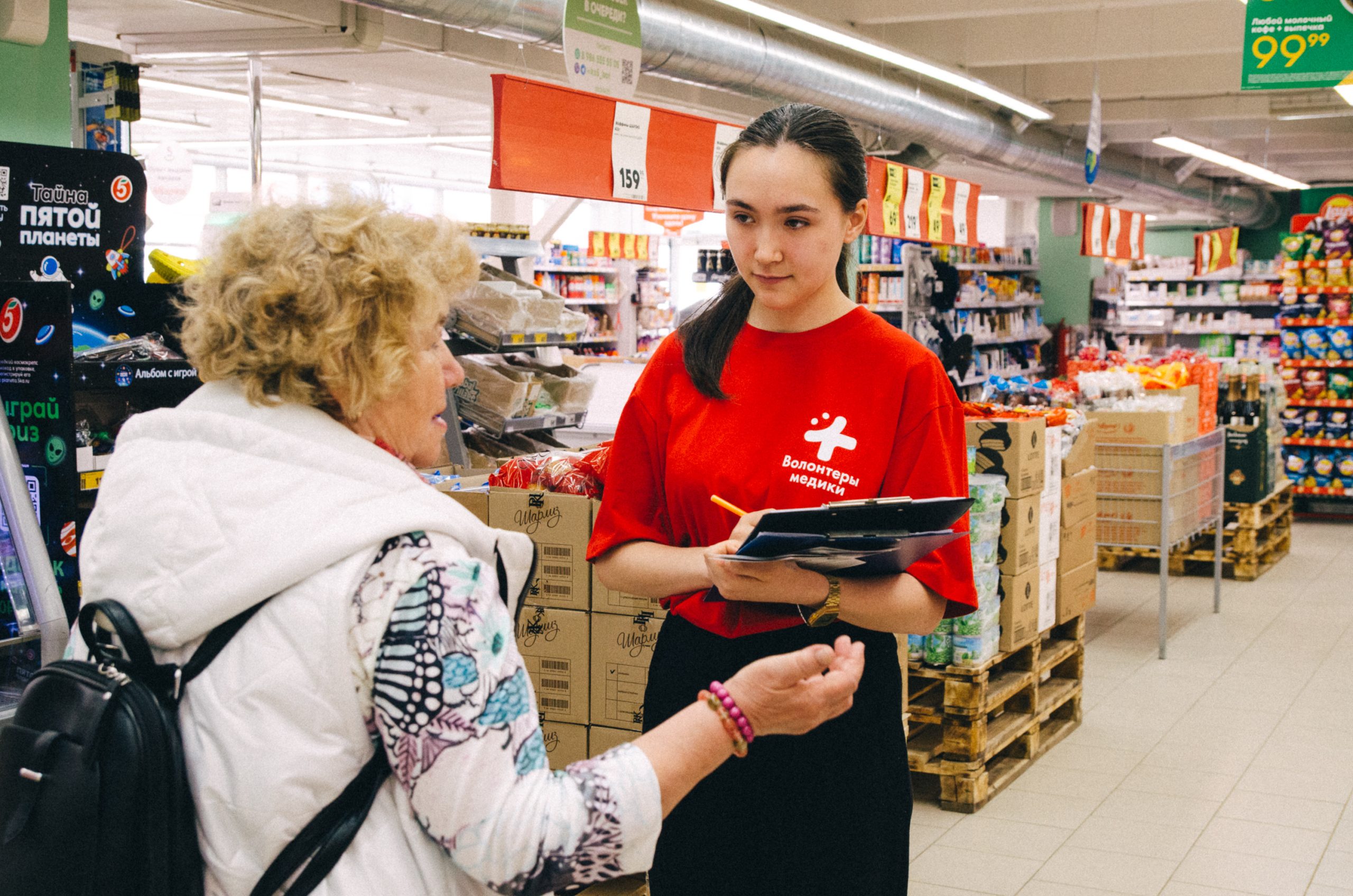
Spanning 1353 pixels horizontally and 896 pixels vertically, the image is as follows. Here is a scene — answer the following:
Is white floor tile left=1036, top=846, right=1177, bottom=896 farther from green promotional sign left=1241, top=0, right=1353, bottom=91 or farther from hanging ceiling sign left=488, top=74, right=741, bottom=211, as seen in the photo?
green promotional sign left=1241, top=0, right=1353, bottom=91

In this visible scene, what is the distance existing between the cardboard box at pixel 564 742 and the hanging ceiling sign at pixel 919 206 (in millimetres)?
4987

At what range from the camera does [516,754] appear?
1.15 m

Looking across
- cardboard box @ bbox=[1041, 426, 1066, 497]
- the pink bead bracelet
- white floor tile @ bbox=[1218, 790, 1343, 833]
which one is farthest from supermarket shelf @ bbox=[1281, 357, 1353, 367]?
the pink bead bracelet

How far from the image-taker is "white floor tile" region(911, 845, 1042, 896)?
12.3ft

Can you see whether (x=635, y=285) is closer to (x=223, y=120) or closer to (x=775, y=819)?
(x=223, y=120)

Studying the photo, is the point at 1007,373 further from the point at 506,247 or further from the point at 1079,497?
the point at 506,247

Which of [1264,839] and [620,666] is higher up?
[620,666]

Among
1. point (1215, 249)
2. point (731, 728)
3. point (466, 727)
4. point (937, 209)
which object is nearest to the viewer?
point (466, 727)

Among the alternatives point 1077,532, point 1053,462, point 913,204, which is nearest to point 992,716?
point 1077,532

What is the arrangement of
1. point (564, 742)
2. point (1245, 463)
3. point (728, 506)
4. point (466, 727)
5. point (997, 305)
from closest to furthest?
1. point (466, 727)
2. point (728, 506)
3. point (564, 742)
4. point (1245, 463)
5. point (997, 305)

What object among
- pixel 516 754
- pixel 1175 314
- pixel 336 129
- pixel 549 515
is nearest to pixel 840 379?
pixel 516 754

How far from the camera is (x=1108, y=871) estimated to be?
3865mm

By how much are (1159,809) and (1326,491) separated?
905 cm

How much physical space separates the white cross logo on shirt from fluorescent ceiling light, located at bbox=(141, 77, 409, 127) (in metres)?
10.6
